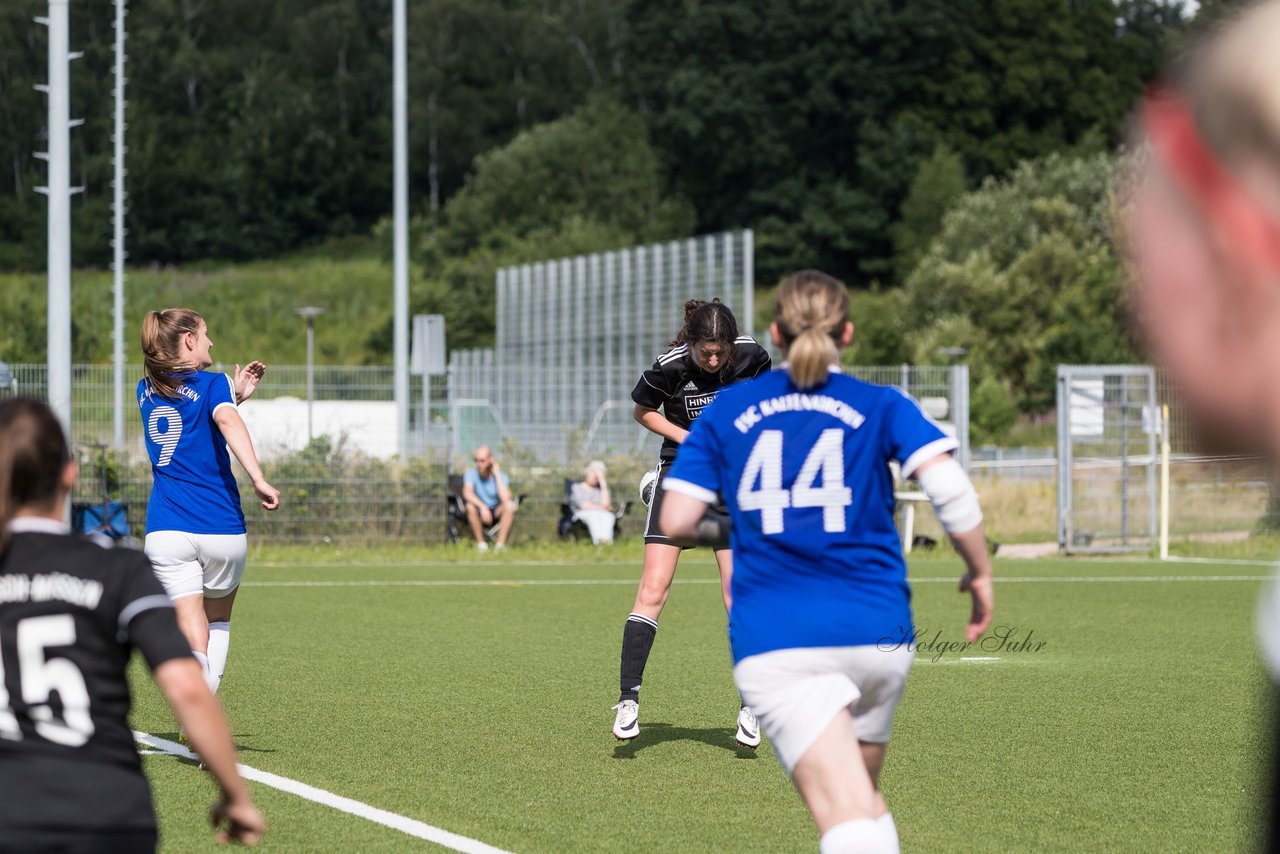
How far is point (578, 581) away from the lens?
59.9ft

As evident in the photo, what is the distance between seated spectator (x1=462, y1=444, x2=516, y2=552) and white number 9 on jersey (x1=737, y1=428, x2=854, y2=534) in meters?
17.1

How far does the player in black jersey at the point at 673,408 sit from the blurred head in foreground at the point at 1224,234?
651 cm

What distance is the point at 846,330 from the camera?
4359 millimetres

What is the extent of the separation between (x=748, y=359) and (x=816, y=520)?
12.6 ft

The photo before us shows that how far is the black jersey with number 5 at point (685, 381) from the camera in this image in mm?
8062

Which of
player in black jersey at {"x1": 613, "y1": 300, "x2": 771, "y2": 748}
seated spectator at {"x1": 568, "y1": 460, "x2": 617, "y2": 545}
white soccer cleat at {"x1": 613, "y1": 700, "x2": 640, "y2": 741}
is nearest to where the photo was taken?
player in black jersey at {"x1": 613, "y1": 300, "x2": 771, "y2": 748}

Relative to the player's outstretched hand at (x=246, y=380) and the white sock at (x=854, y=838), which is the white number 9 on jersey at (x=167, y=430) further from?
the white sock at (x=854, y=838)

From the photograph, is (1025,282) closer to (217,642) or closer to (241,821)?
(217,642)

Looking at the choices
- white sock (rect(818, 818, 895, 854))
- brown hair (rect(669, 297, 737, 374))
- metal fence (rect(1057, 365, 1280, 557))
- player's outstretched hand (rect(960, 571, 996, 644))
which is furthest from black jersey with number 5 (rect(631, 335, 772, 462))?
metal fence (rect(1057, 365, 1280, 557))

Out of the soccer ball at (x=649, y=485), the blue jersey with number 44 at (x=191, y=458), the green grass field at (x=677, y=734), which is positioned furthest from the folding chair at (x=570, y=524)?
the blue jersey with number 44 at (x=191, y=458)

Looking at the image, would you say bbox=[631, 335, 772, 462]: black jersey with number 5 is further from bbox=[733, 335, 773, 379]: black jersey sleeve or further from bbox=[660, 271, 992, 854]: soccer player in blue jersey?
bbox=[660, 271, 992, 854]: soccer player in blue jersey

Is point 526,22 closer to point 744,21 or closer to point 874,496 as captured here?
point 744,21

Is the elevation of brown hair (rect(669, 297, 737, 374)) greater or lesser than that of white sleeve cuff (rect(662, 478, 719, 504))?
greater

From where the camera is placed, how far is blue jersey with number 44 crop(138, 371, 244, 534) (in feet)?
25.2
